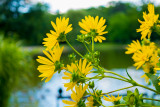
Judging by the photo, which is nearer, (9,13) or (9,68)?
(9,68)

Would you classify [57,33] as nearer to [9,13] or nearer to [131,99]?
[131,99]

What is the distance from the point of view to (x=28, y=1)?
11844mm

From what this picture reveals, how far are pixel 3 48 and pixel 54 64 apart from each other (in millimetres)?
2025

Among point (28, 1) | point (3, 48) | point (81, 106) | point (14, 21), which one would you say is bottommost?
point (81, 106)

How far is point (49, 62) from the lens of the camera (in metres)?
0.23

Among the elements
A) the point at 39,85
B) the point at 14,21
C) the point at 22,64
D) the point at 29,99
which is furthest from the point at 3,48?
the point at 14,21

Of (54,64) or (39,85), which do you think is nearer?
(54,64)

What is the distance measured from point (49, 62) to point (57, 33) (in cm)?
4

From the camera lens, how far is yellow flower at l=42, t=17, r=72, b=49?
0.76 feet

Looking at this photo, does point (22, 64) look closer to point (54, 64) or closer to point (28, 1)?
point (54, 64)

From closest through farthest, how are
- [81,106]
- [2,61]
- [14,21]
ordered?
[81,106] → [2,61] → [14,21]

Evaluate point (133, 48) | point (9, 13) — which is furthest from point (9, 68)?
point (9, 13)

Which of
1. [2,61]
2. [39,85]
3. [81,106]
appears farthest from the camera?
[39,85]

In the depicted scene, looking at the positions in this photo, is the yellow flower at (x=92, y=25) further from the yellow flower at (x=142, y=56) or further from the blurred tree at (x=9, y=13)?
the blurred tree at (x=9, y=13)
